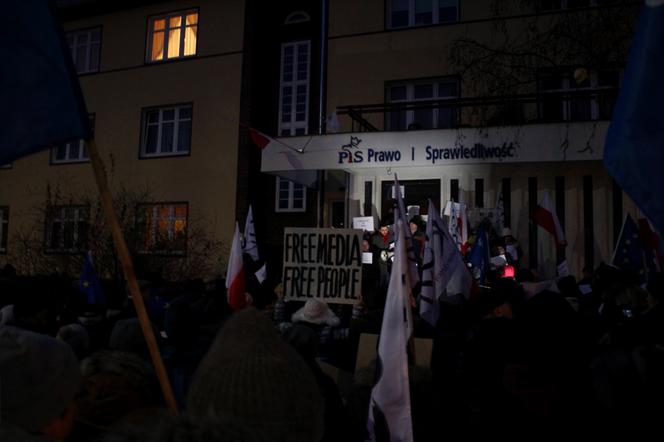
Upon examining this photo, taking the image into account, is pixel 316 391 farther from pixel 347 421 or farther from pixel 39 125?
pixel 39 125

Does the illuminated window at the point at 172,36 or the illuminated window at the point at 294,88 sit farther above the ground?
the illuminated window at the point at 172,36

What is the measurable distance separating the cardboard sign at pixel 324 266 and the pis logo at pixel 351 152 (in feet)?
16.6

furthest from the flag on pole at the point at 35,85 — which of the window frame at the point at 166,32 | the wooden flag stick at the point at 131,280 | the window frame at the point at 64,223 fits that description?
the window frame at the point at 166,32

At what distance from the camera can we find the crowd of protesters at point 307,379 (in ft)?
5.45

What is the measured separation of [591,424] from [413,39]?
16078 millimetres

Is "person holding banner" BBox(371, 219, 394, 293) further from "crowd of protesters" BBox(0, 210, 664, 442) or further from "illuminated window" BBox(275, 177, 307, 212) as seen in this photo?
"illuminated window" BBox(275, 177, 307, 212)

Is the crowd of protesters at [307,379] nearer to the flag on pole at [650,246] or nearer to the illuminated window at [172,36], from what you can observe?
the flag on pole at [650,246]

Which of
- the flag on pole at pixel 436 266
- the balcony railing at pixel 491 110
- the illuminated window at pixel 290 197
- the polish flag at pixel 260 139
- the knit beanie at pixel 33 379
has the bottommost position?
the knit beanie at pixel 33 379

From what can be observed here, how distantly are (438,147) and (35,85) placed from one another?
941 cm

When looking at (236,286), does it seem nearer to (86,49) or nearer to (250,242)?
(250,242)

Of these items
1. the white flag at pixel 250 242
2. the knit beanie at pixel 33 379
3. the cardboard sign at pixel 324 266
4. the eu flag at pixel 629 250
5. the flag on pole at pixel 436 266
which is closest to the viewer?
the knit beanie at pixel 33 379

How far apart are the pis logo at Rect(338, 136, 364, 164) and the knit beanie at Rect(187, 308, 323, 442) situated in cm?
1025

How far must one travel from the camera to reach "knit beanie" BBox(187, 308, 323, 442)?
1623mm

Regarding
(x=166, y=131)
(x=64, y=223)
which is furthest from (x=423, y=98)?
(x=64, y=223)
